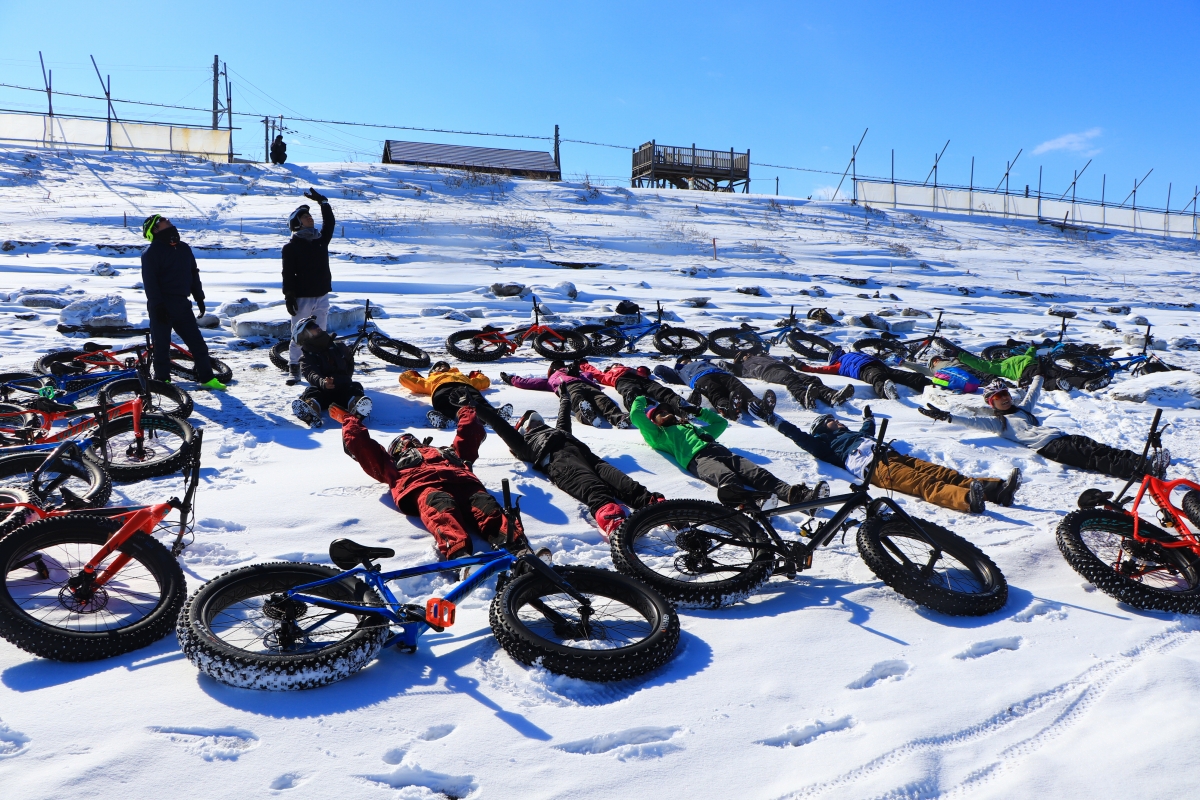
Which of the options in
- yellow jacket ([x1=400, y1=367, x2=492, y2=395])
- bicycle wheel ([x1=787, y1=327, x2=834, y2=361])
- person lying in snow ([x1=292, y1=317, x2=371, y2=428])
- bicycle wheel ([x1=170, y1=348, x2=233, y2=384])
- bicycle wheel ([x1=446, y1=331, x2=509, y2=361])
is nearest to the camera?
person lying in snow ([x1=292, y1=317, x2=371, y2=428])

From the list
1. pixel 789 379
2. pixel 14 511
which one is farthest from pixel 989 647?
pixel 789 379

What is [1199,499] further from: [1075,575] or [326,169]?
[326,169]

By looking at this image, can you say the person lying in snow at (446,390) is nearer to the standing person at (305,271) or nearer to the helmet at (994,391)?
the standing person at (305,271)

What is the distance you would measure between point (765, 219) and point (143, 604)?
24447mm

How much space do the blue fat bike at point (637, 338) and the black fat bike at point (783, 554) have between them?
21.1 ft

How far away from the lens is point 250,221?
18.1 meters

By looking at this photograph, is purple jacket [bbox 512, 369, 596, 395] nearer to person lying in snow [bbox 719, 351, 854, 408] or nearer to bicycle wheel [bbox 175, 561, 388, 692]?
person lying in snow [bbox 719, 351, 854, 408]

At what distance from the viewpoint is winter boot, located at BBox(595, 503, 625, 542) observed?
15.5 feet

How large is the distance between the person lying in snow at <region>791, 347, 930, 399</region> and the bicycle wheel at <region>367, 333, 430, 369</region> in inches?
192

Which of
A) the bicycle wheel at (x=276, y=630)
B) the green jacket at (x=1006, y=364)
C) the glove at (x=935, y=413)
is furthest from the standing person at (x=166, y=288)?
the green jacket at (x=1006, y=364)

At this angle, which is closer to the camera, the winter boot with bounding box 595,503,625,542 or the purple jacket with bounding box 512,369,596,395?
the winter boot with bounding box 595,503,625,542

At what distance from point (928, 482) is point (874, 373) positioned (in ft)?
12.0

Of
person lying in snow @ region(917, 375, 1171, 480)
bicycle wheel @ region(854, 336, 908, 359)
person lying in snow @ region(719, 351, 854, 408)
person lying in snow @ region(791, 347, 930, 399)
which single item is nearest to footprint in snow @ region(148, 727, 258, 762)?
person lying in snow @ region(917, 375, 1171, 480)

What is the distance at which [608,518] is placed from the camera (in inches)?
189
